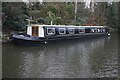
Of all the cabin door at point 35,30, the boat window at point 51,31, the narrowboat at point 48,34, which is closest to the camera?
the narrowboat at point 48,34

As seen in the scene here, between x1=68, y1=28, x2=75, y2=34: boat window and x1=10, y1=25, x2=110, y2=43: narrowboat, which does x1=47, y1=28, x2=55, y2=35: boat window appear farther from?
x1=68, y1=28, x2=75, y2=34: boat window

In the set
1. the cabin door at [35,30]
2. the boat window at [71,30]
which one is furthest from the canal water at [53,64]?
the boat window at [71,30]

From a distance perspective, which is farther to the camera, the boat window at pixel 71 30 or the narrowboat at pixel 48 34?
the boat window at pixel 71 30

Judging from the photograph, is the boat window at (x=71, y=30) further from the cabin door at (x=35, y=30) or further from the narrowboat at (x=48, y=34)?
the cabin door at (x=35, y=30)

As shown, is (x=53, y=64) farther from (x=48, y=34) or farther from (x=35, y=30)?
(x=35, y=30)

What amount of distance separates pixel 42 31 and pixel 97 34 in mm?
11343

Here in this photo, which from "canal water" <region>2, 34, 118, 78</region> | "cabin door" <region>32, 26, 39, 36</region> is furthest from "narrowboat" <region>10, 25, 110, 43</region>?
"canal water" <region>2, 34, 118, 78</region>

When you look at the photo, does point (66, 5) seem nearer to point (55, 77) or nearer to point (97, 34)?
point (97, 34)

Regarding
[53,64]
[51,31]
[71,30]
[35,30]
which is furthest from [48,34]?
[53,64]

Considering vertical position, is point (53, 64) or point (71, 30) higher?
point (71, 30)

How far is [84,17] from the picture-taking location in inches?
1770

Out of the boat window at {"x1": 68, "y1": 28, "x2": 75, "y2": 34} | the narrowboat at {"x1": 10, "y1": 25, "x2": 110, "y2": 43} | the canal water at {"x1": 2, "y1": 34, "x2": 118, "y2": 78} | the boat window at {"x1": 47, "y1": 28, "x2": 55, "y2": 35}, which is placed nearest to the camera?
the canal water at {"x1": 2, "y1": 34, "x2": 118, "y2": 78}

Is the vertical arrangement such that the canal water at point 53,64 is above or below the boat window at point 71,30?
below

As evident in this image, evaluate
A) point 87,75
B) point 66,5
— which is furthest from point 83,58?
point 66,5
